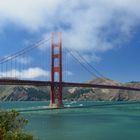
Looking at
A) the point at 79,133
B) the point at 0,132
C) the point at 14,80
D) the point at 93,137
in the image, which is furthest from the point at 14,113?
the point at 14,80

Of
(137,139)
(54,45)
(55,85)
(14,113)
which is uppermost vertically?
(54,45)

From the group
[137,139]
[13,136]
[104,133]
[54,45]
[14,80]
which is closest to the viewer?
[13,136]

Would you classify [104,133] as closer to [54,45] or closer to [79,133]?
[79,133]

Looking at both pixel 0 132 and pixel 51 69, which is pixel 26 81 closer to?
pixel 51 69

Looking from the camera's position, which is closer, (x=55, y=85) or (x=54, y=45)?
(x=55, y=85)

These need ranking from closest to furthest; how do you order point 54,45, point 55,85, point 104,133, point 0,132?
point 0,132 < point 104,133 < point 55,85 < point 54,45

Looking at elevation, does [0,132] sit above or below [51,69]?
below

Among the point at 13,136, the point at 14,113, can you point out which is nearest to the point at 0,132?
the point at 13,136

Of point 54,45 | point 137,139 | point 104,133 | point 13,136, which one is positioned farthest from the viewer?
point 54,45

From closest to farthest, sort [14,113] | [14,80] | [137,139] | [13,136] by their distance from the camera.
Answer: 1. [13,136]
2. [14,113]
3. [137,139]
4. [14,80]
